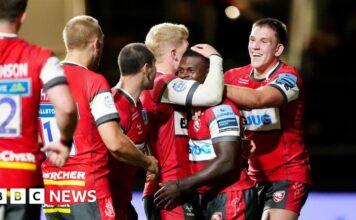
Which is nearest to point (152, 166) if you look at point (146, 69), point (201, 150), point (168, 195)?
point (168, 195)

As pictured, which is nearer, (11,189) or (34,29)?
(11,189)

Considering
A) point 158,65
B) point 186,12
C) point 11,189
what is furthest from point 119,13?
point 11,189

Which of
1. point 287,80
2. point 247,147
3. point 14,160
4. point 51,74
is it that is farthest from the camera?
point 287,80

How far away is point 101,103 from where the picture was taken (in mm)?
5402

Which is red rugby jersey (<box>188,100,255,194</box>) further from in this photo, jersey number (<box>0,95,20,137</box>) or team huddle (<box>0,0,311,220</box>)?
jersey number (<box>0,95,20,137</box>)

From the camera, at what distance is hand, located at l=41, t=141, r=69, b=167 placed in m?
4.86

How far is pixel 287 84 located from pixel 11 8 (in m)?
2.25

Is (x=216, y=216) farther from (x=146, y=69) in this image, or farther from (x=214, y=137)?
(x=146, y=69)

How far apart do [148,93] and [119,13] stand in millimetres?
5672

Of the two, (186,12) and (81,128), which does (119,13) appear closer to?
(186,12)

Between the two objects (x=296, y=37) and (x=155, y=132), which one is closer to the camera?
(x=155, y=132)

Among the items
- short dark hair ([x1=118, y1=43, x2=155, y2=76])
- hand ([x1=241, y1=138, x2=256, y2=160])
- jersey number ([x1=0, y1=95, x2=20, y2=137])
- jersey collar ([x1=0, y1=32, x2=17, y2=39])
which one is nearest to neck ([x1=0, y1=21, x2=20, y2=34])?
jersey collar ([x1=0, y1=32, x2=17, y2=39])

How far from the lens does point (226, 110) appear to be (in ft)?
18.9

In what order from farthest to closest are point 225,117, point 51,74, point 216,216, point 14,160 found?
point 216,216
point 225,117
point 14,160
point 51,74
